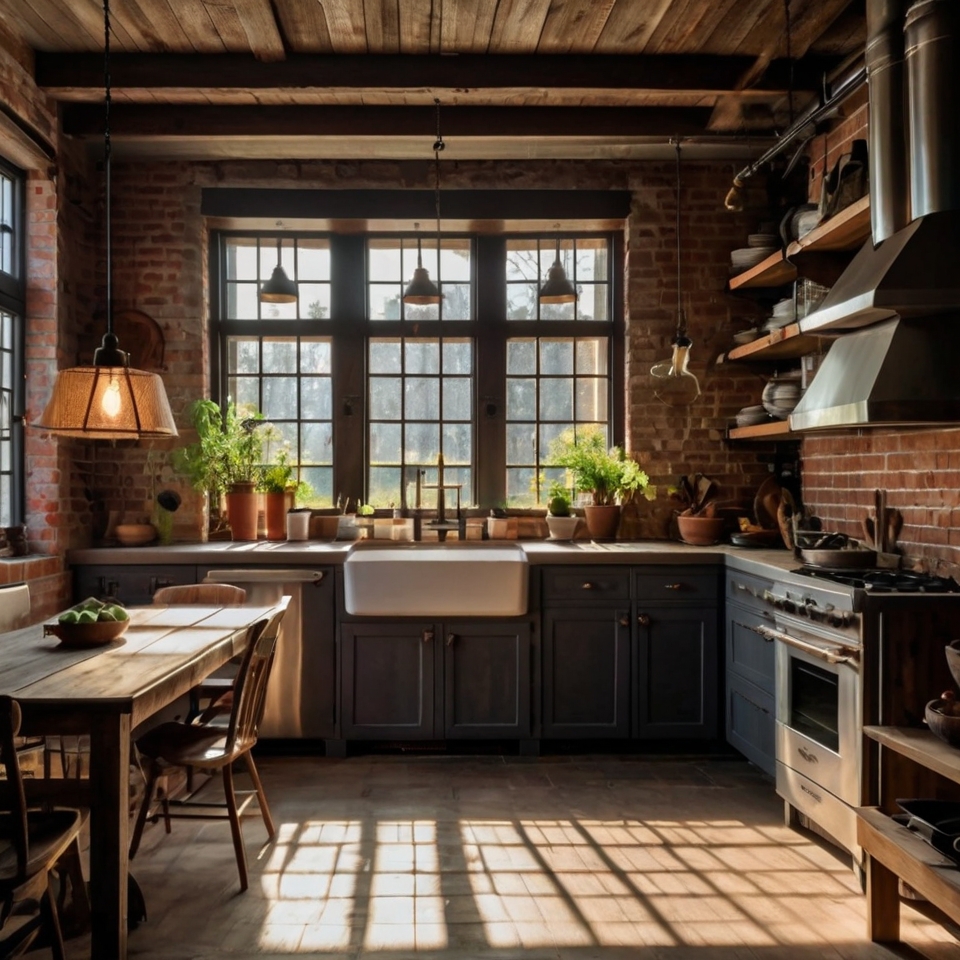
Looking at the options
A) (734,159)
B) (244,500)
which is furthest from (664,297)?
(244,500)

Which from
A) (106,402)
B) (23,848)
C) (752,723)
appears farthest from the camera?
(752,723)

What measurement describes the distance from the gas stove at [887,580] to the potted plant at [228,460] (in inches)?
115

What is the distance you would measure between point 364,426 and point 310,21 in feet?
6.95

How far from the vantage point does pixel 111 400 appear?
8.01 ft

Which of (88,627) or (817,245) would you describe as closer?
(88,627)

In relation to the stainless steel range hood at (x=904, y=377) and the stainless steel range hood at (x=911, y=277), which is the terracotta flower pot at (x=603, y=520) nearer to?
the stainless steel range hood at (x=904, y=377)

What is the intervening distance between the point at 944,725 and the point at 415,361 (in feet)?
11.3

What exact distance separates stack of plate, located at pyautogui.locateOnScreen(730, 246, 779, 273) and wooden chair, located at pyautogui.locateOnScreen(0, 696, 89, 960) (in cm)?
399

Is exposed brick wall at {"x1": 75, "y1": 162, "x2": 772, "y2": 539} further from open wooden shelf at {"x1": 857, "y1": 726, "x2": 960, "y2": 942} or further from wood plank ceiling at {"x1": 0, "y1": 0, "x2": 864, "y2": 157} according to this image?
open wooden shelf at {"x1": 857, "y1": 726, "x2": 960, "y2": 942}

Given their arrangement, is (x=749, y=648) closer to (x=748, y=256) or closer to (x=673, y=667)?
(x=673, y=667)

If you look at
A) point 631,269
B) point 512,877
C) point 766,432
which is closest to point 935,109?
point 766,432

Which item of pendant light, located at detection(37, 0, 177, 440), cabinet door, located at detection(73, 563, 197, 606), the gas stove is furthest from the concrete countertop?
pendant light, located at detection(37, 0, 177, 440)

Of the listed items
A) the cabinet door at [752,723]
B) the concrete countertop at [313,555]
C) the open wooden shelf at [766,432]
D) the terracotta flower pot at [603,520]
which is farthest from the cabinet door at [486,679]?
the open wooden shelf at [766,432]

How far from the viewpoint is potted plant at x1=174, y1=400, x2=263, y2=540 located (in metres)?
4.53
